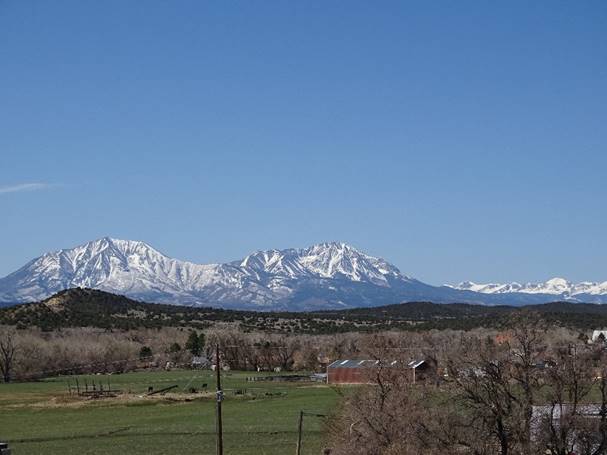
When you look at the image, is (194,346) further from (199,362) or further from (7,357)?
(7,357)

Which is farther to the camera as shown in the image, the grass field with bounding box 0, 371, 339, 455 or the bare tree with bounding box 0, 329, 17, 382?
the bare tree with bounding box 0, 329, 17, 382

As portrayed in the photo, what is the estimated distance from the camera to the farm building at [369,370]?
5519cm

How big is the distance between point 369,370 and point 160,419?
100 ft

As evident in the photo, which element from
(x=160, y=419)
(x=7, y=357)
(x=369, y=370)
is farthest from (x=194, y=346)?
(x=369, y=370)

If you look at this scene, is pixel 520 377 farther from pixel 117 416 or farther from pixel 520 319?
pixel 117 416

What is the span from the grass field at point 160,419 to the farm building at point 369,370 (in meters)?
2.48

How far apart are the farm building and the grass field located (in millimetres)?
2483

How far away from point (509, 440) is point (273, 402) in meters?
51.0

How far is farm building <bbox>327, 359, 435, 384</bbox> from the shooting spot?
5519 cm

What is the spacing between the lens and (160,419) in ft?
264

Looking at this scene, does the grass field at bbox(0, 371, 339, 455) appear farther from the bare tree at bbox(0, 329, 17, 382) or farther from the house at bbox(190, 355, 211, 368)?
the house at bbox(190, 355, 211, 368)

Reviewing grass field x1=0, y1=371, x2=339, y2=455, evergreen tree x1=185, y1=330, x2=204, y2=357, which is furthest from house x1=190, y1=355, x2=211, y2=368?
grass field x1=0, y1=371, x2=339, y2=455

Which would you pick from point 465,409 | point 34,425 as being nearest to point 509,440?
point 465,409

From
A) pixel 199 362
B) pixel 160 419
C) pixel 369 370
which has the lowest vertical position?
pixel 160 419
